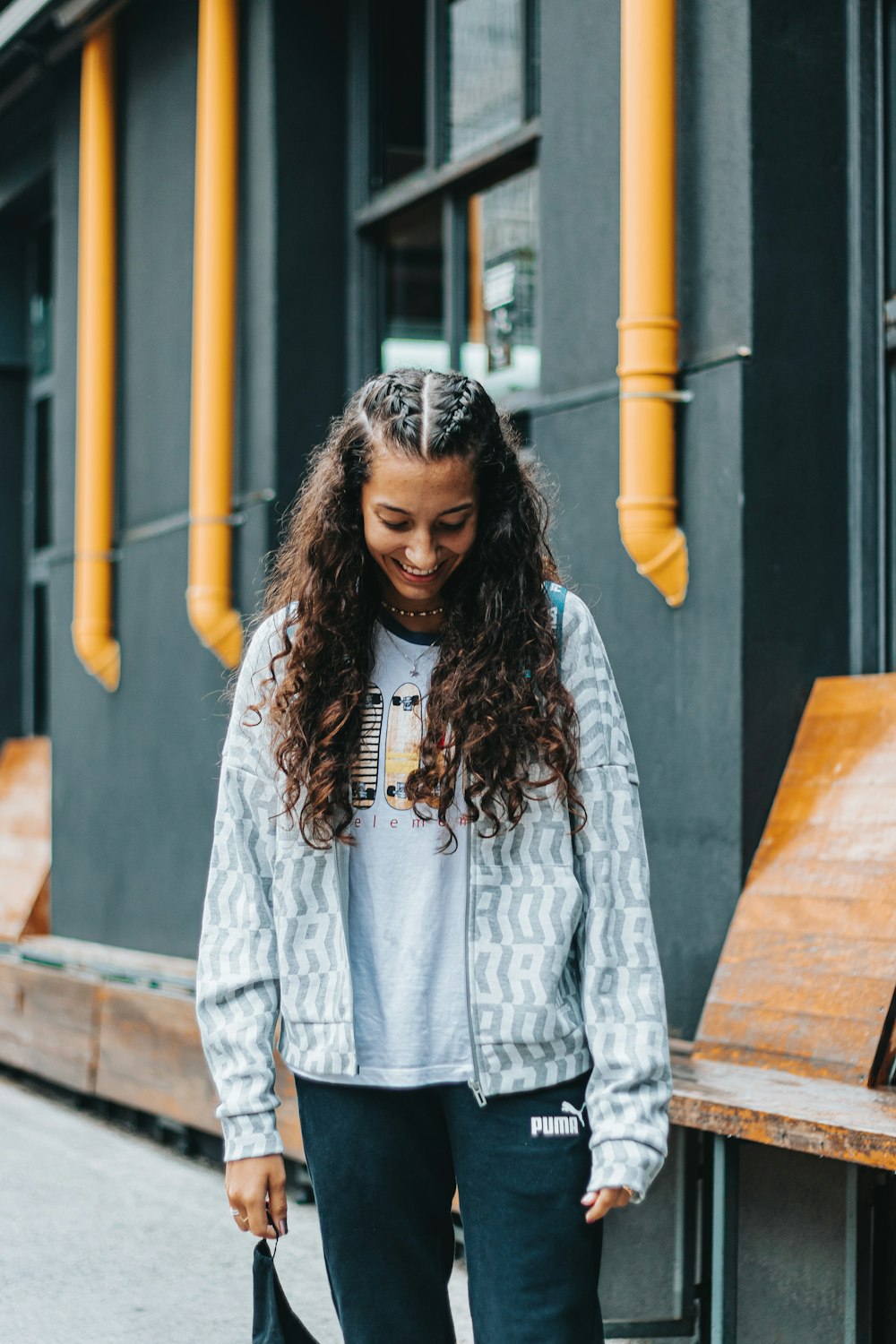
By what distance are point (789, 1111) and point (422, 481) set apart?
1.78 meters

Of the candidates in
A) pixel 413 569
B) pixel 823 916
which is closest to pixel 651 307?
pixel 823 916

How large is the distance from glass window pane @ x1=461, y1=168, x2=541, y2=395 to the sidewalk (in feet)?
9.70

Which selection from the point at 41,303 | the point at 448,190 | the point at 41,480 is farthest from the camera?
the point at 41,480

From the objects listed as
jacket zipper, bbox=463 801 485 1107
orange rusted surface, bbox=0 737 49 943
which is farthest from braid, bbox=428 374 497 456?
orange rusted surface, bbox=0 737 49 943

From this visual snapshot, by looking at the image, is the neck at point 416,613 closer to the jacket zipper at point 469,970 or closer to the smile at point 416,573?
the smile at point 416,573

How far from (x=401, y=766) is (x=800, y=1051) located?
1.94 m

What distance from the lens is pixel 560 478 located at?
15.6 ft

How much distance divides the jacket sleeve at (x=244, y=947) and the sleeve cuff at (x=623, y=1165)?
0.44 m

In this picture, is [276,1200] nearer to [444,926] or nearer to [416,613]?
[444,926]

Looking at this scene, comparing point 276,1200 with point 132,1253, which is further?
point 132,1253

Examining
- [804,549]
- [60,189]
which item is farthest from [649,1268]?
[60,189]

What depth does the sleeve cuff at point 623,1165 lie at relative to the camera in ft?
6.35

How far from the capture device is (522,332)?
5531 millimetres

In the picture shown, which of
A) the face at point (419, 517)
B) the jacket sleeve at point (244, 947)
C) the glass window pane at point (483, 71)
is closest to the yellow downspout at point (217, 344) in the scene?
the glass window pane at point (483, 71)
